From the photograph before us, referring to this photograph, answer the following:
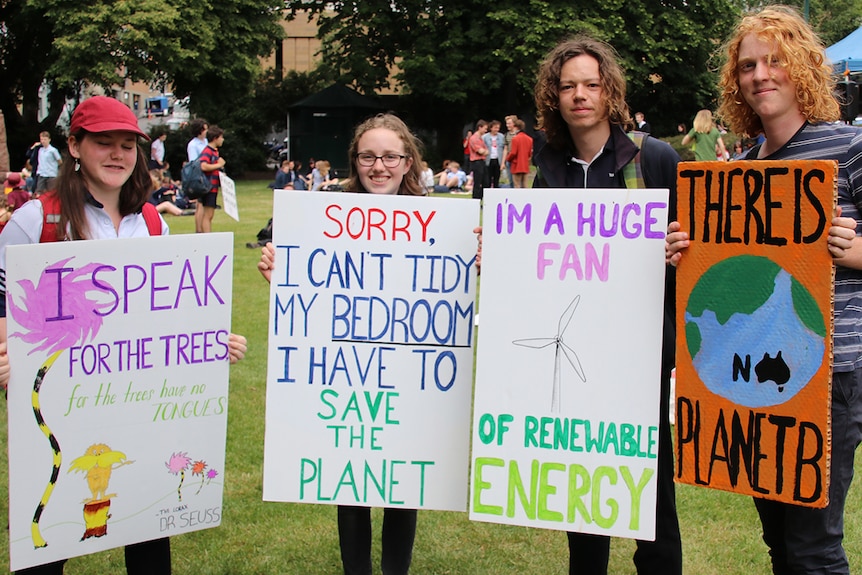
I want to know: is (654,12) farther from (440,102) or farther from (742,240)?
(742,240)

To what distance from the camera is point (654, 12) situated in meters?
33.2

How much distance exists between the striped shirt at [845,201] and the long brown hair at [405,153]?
1282mm

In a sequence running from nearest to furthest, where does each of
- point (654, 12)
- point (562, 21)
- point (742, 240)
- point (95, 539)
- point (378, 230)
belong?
point (742, 240) → point (95, 539) → point (378, 230) → point (562, 21) → point (654, 12)

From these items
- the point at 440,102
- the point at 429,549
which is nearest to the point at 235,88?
the point at 440,102

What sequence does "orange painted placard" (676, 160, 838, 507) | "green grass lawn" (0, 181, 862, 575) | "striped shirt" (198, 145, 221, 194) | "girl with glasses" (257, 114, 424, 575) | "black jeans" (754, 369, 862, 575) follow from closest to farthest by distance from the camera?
"orange painted placard" (676, 160, 838, 507)
"black jeans" (754, 369, 862, 575)
"girl with glasses" (257, 114, 424, 575)
"green grass lawn" (0, 181, 862, 575)
"striped shirt" (198, 145, 221, 194)

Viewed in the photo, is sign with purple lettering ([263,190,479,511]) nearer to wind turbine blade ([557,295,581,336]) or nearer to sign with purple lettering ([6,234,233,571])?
sign with purple lettering ([6,234,233,571])

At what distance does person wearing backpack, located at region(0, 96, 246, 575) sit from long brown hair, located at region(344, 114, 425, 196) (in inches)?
28.1

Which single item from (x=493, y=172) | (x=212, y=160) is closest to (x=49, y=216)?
(x=212, y=160)

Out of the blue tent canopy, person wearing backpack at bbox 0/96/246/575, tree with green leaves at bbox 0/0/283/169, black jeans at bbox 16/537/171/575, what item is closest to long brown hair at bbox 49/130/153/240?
person wearing backpack at bbox 0/96/246/575

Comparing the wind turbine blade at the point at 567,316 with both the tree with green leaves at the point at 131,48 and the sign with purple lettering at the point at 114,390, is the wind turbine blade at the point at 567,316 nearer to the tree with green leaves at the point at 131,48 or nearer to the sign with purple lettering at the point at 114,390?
the sign with purple lettering at the point at 114,390

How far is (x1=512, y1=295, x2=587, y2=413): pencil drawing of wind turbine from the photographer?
8.91ft

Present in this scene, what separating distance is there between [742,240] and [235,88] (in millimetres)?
33260

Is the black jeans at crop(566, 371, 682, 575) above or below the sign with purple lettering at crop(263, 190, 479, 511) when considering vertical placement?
below

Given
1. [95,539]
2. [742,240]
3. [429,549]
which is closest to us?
[742,240]
